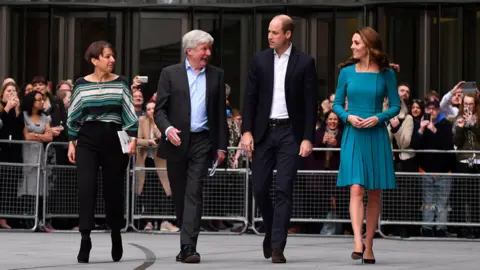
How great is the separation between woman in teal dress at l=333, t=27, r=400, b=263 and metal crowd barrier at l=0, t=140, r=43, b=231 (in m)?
6.66

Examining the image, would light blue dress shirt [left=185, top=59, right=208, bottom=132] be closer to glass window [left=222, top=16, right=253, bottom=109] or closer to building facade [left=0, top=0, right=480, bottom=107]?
building facade [left=0, top=0, right=480, bottom=107]

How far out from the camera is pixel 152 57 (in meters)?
26.3

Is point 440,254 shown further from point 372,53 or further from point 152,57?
point 152,57

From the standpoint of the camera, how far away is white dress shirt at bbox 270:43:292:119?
1109 centimetres

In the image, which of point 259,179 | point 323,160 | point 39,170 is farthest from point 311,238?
point 259,179

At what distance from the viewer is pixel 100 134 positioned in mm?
11039

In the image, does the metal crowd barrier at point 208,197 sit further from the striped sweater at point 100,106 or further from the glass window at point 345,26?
the glass window at point 345,26

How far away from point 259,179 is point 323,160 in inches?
227

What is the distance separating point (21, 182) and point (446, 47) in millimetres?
10964

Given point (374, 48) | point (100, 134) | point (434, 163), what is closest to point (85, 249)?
point (100, 134)

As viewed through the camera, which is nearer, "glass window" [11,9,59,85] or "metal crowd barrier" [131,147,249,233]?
"metal crowd barrier" [131,147,249,233]

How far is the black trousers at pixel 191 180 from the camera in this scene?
433 inches

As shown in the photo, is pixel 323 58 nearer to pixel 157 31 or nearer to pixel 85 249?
pixel 157 31

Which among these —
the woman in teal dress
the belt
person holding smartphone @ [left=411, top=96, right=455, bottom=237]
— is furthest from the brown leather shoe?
person holding smartphone @ [left=411, top=96, right=455, bottom=237]
